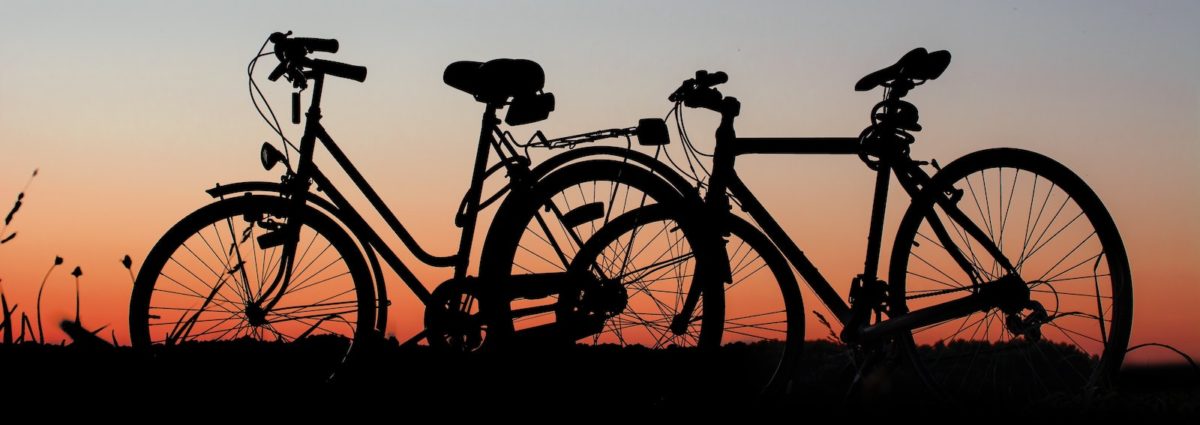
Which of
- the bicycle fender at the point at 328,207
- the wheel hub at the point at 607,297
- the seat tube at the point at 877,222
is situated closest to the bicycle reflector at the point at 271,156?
the bicycle fender at the point at 328,207

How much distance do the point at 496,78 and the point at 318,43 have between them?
0.82 meters

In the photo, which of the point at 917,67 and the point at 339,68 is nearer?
the point at 917,67

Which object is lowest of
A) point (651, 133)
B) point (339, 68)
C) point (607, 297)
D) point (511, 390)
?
point (511, 390)

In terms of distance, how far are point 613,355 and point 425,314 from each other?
1.16 meters

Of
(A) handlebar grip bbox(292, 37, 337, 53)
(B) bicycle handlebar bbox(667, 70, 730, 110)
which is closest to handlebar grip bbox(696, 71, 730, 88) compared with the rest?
(B) bicycle handlebar bbox(667, 70, 730, 110)

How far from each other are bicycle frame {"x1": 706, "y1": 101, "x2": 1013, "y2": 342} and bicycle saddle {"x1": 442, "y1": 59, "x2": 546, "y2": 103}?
802mm

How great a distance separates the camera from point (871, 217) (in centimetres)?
484

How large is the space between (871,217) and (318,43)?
2.44m

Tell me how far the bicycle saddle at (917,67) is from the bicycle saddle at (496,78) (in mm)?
1410

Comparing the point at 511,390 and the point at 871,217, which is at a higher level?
the point at 871,217

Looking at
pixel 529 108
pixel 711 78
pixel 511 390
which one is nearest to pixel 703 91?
pixel 711 78

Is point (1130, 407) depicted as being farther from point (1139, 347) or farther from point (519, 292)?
point (519, 292)

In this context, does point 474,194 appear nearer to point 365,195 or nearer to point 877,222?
point 365,195

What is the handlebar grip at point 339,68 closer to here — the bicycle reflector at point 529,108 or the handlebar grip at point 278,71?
the handlebar grip at point 278,71
